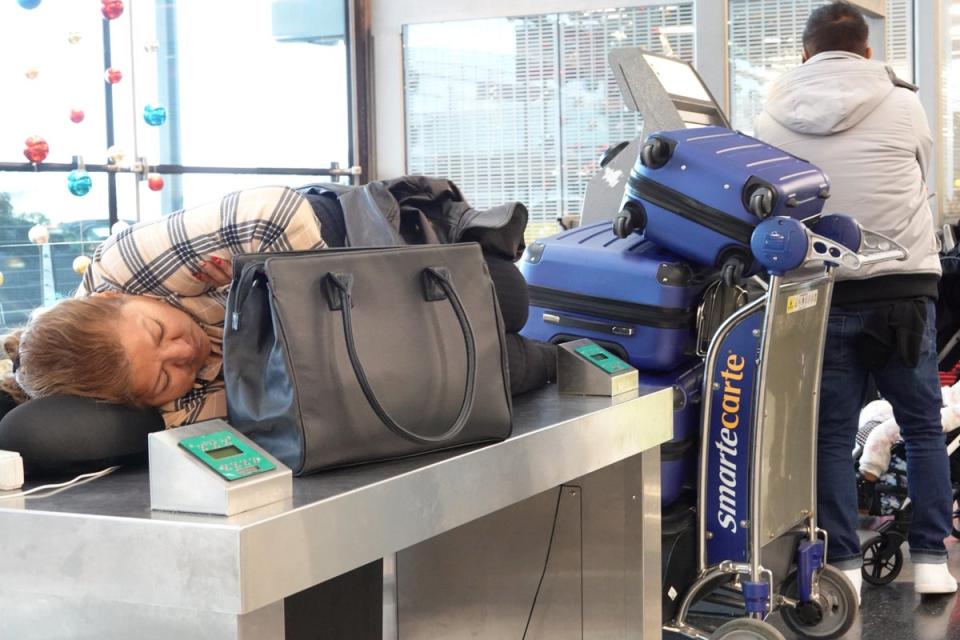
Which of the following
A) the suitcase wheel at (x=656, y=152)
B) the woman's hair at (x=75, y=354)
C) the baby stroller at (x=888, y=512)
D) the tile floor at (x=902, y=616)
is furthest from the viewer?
the baby stroller at (x=888, y=512)

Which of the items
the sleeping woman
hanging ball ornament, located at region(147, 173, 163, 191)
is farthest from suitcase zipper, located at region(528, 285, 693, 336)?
hanging ball ornament, located at region(147, 173, 163, 191)

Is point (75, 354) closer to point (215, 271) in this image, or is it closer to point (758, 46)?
point (215, 271)

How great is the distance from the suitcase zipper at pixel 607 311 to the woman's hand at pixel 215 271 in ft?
3.21

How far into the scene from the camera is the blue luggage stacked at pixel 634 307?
2.35 metres

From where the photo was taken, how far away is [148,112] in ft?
15.4

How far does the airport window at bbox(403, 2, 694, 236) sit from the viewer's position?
5969 mm

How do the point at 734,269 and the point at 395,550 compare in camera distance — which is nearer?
the point at 395,550

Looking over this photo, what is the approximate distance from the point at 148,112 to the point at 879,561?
3.12m

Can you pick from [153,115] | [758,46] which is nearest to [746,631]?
[153,115]

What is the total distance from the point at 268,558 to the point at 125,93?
4.19m

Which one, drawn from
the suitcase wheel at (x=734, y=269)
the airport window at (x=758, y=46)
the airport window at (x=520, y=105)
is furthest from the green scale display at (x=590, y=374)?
the airport window at (x=520, y=105)

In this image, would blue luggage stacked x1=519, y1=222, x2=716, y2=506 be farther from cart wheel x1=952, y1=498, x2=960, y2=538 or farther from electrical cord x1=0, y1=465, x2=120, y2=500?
cart wheel x1=952, y1=498, x2=960, y2=538

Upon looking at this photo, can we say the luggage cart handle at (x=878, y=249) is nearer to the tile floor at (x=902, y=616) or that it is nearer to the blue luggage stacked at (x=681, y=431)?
the blue luggage stacked at (x=681, y=431)

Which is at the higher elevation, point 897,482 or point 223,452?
point 223,452
